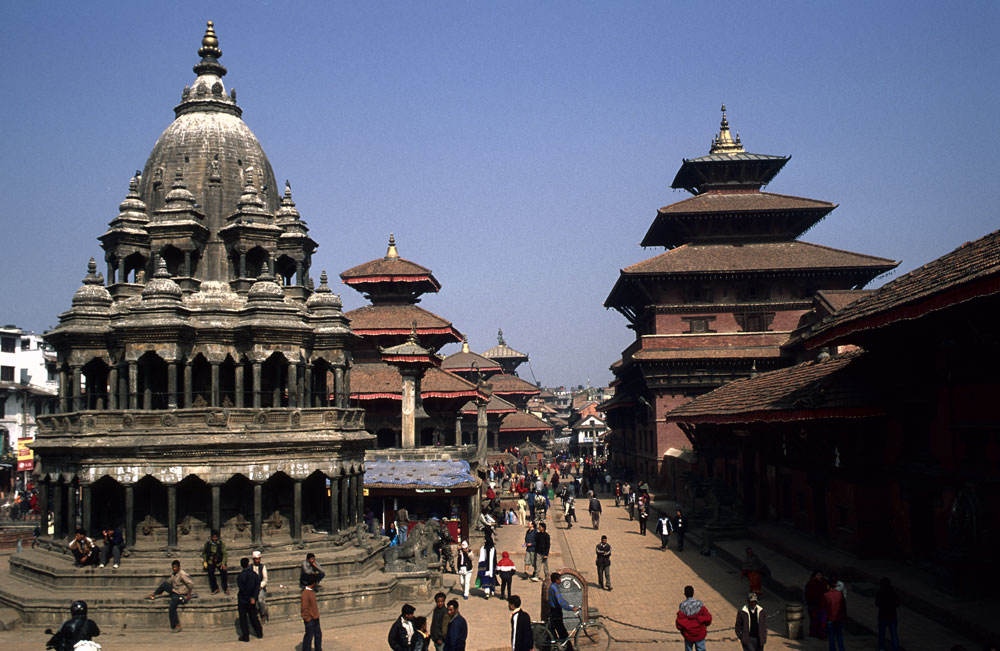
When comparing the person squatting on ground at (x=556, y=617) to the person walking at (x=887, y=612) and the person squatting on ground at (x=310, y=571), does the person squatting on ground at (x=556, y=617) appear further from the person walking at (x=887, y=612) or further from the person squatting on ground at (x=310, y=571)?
the person squatting on ground at (x=310, y=571)

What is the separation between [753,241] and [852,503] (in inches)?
1223

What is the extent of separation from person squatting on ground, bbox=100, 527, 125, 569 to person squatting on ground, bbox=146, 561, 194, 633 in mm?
2411

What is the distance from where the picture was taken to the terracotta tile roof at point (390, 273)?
48.1 meters

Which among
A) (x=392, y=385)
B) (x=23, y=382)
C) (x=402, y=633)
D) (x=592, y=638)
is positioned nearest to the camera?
(x=402, y=633)

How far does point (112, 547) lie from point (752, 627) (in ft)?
55.2

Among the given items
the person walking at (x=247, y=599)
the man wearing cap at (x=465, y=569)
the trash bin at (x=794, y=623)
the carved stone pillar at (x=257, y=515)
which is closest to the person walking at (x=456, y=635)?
the trash bin at (x=794, y=623)

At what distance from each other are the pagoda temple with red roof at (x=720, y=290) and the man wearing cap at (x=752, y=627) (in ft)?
102

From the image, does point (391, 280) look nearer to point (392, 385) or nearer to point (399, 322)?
point (399, 322)

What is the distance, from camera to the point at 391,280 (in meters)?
48.3

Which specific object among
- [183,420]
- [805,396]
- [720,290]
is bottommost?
[183,420]

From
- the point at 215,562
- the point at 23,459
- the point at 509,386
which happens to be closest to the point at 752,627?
the point at 215,562

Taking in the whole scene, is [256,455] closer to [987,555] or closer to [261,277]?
[261,277]

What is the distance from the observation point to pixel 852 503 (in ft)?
69.9

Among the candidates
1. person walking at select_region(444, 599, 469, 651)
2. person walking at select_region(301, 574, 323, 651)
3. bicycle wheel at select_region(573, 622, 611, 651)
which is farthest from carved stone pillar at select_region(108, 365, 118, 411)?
person walking at select_region(444, 599, 469, 651)
